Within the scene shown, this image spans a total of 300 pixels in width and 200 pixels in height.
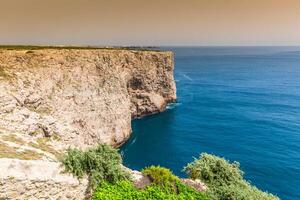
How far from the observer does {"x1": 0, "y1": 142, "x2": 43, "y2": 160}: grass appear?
20375mm

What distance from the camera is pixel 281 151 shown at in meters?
60.8

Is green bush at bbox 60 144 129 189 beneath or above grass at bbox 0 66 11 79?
beneath

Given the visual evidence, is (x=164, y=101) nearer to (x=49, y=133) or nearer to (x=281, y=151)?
(x=281, y=151)

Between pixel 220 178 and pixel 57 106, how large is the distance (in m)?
28.8

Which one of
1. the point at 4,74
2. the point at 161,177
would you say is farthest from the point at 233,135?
the point at 161,177

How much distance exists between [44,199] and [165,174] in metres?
8.41

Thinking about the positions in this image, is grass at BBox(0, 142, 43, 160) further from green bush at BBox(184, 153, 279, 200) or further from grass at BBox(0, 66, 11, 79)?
grass at BBox(0, 66, 11, 79)

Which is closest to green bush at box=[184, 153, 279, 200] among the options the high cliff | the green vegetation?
the green vegetation

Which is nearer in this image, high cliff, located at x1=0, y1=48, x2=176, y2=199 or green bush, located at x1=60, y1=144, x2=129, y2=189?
high cliff, located at x1=0, y1=48, x2=176, y2=199

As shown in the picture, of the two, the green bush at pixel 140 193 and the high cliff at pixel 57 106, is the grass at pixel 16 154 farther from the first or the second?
the green bush at pixel 140 193

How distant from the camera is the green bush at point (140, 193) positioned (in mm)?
21172

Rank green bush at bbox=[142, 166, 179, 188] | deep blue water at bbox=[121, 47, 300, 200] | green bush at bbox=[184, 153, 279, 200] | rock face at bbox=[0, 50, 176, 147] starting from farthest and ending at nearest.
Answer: deep blue water at bbox=[121, 47, 300, 200] → rock face at bbox=[0, 50, 176, 147] → green bush at bbox=[184, 153, 279, 200] → green bush at bbox=[142, 166, 179, 188]

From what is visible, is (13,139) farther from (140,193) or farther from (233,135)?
(233,135)

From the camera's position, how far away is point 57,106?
47.9 m
